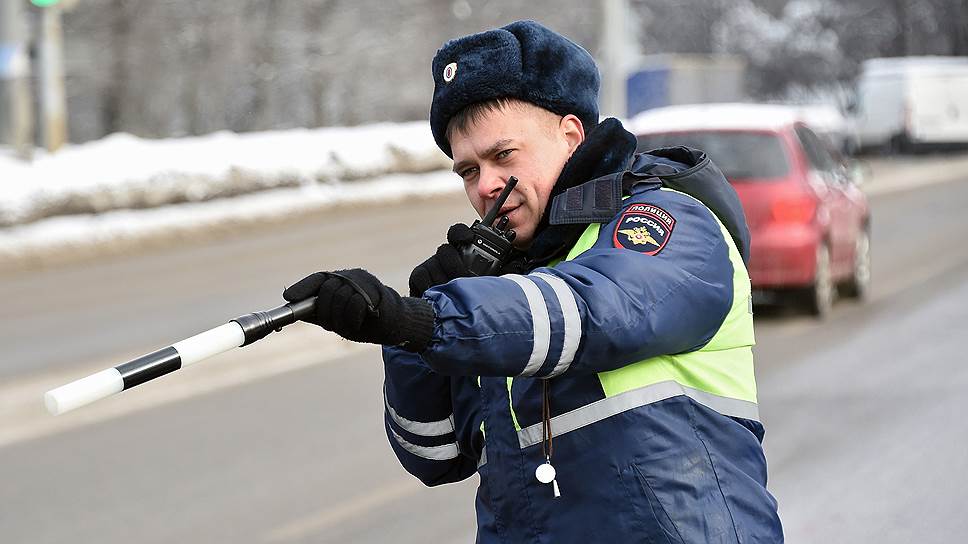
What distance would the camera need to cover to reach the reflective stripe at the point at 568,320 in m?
2.05

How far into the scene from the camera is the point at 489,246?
7.82 ft

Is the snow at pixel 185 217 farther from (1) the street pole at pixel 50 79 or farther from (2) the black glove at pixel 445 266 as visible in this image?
(2) the black glove at pixel 445 266

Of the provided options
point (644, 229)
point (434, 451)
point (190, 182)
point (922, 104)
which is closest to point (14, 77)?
point (190, 182)

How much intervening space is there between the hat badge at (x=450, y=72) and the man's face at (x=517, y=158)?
0.09m

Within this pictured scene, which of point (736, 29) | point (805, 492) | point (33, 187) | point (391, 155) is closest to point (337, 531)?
point (805, 492)

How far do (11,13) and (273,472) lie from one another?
464 inches

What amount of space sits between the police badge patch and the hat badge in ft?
1.32

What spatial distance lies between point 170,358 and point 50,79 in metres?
16.3

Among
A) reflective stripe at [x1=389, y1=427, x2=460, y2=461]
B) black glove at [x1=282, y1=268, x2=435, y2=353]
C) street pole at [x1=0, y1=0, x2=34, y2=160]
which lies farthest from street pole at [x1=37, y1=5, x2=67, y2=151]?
black glove at [x1=282, y1=268, x2=435, y2=353]

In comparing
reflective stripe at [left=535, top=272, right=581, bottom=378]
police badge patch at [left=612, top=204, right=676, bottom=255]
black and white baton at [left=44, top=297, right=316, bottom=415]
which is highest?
police badge patch at [left=612, top=204, right=676, bottom=255]

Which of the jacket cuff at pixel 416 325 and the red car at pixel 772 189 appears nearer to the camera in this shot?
the jacket cuff at pixel 416 325

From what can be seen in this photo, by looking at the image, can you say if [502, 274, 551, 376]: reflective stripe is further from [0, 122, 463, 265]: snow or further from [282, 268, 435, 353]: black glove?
[0, 122, 463, 265]: snow

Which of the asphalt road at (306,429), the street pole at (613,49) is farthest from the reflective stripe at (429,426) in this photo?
the street pole at (613,49)

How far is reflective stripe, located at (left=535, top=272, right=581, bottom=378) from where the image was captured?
205 centimetres
